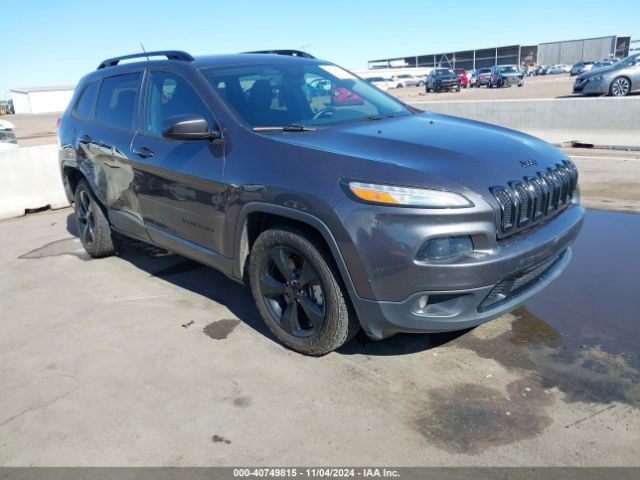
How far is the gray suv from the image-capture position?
2.69 meters

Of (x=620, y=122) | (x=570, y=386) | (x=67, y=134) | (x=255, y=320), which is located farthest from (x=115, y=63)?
(x=620, y=122)

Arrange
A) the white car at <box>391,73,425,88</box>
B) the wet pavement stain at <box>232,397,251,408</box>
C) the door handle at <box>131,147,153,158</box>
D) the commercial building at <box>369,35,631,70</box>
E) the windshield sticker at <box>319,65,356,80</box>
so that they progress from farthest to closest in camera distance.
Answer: the commercial building at <box>369,35,631,70</box> → the white car at <box>391,73,425,88</box> → the windshield sticker at <box>319,65,356,80</box> → the door handle at <box>131,147,153,158</box> → the wet pavement stain at <box>232,397,251,408</box>

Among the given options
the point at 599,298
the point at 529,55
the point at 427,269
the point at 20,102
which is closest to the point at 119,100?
the point at 427,269

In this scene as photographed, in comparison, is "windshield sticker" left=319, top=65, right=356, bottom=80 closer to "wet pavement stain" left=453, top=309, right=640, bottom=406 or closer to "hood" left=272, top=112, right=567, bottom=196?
"hood" left=272, top=112, right=567, bottom=196

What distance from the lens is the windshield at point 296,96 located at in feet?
11.9

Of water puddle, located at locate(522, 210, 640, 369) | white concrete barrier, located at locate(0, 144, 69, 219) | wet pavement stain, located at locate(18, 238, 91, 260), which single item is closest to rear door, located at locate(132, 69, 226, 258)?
wet pavement stain, located at locate(18, 238, 91, 260)

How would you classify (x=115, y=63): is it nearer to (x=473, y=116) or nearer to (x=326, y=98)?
(x=326, y=98)

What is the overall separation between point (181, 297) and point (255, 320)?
0.84 m

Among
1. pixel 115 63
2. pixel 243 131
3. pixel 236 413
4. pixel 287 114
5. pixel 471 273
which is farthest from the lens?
pixel 115 63

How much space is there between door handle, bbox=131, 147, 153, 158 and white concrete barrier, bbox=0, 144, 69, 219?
180 inches

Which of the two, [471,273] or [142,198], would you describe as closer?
[471,273]

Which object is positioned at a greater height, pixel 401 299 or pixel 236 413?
pixel 401 299

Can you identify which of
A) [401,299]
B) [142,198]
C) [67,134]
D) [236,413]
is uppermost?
[67,134]

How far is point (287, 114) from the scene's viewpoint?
12.0ft
